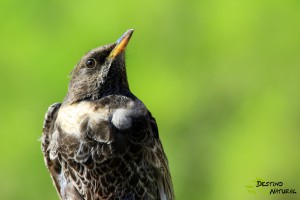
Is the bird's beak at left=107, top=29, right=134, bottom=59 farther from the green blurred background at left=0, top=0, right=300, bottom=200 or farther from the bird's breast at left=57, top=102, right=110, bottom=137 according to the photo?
the green blurred background at left=0, top=0, right=300, bottom=200

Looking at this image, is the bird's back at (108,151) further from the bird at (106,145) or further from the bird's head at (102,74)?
the bird's head at (102,74)

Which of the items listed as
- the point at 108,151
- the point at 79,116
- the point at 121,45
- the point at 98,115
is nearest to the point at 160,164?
the point at 108,151

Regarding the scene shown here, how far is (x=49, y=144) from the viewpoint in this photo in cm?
850

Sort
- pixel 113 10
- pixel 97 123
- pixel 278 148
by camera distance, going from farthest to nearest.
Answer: pixel 113 10, pixel 278 148, pixel 97 123

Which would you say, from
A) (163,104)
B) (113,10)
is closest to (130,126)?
(163,104)

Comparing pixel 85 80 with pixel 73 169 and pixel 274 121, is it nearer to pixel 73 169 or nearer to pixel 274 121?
pixel 73 169

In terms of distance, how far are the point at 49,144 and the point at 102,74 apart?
824 millimetres

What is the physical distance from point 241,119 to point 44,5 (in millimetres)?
5852

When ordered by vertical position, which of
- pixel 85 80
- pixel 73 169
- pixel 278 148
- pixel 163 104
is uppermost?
pixel 85 80

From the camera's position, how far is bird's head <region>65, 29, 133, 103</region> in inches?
332

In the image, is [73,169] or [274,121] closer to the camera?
[73,169]

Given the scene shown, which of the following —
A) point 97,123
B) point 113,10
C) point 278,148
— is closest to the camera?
point 97,123

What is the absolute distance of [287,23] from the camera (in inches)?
850

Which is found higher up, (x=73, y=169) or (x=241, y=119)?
(x=73, y=169)
